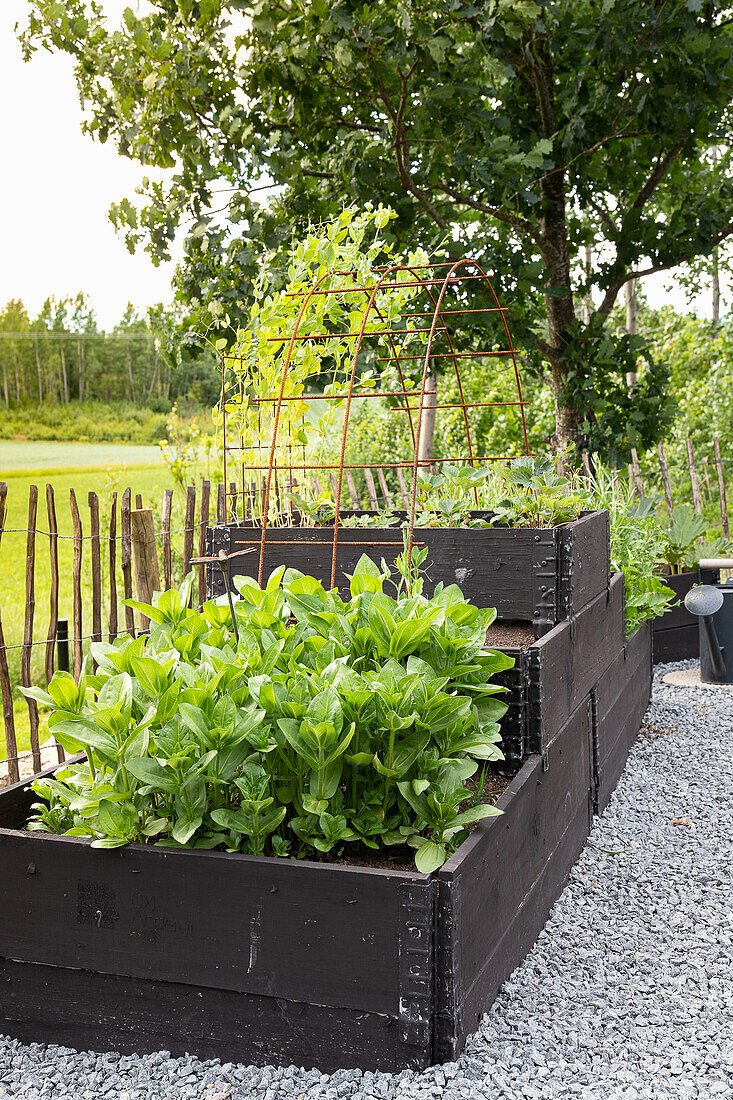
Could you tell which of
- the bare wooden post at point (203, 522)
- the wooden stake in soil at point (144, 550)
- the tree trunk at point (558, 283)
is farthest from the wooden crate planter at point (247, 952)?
the tree trunk at point (558, 283)

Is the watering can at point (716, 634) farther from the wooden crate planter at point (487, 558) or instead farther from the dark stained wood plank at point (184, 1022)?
the dark stained wood plank at point (184, 1022)

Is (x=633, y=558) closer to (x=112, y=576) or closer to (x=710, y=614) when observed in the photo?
(x=710, y=614)

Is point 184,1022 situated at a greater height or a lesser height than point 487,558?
lesser

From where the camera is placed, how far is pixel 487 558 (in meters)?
2.76

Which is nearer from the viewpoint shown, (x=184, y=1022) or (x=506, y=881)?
(x=184, y=1022)

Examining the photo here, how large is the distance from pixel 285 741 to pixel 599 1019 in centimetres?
99

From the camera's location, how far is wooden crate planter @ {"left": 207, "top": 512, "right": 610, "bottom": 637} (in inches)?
105

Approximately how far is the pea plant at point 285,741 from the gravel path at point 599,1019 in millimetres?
405

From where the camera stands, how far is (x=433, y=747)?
180cm

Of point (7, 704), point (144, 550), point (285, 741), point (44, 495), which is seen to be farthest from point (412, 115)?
point (44, 495)

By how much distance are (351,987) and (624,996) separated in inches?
34.4

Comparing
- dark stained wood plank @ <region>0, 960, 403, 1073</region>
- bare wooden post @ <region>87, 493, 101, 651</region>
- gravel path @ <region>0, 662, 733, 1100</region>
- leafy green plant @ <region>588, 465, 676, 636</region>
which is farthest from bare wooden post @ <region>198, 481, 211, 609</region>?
dark stained wood plank @ <region>0, 960, 403, 1073</region>

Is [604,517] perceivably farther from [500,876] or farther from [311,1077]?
[311,1077]

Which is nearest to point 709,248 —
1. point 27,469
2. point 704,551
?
point 704,551
